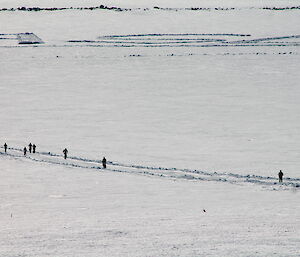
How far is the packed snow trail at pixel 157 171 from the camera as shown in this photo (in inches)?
535

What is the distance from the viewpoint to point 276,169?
14617 mm

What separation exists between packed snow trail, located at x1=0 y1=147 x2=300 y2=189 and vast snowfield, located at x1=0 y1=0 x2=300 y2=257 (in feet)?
0.08

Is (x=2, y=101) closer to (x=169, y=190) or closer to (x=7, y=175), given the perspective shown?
(x=7, y=175)

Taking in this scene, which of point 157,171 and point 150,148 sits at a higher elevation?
point 150,148

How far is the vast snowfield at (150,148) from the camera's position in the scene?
976cm

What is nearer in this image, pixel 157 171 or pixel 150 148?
pixel 157 171

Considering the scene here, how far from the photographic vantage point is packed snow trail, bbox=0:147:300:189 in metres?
13.6

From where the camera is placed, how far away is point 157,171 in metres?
14.5

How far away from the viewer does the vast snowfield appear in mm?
9758

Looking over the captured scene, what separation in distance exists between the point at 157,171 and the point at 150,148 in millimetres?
2168

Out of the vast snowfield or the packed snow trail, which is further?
the packed snow trail

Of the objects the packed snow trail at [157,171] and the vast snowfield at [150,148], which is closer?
the vast snowfield at [150,148]

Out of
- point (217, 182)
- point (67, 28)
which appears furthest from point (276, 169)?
point (67, 28)

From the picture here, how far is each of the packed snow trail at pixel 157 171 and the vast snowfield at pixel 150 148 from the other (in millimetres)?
26
